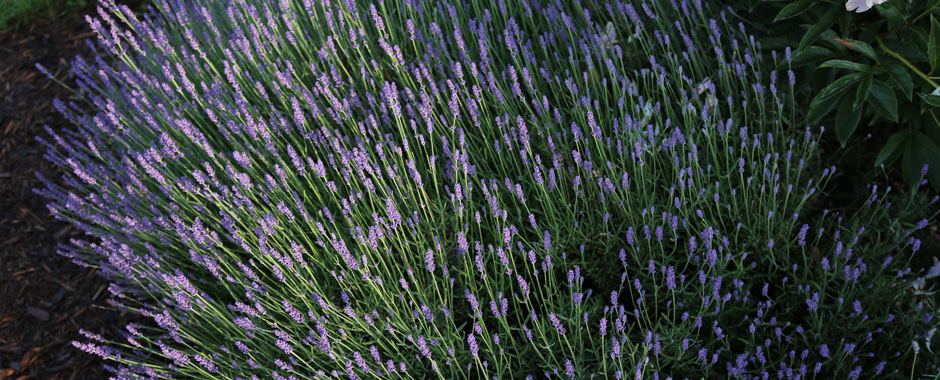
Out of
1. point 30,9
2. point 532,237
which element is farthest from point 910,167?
point 30,9

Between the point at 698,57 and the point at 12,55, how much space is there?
160 inches

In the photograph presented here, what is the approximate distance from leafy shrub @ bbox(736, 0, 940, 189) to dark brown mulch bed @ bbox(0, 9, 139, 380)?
8.40 ft

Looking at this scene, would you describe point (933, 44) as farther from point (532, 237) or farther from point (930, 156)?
point (532, 237)

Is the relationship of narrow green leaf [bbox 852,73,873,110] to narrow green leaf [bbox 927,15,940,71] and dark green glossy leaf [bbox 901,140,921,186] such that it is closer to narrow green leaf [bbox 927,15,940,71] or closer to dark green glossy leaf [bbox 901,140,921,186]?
narrow green leaf [bbox 927,15,940,71]

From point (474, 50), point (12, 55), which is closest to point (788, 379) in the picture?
point (474, 50)

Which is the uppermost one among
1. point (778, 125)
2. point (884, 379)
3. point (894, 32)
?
point (894, 32)

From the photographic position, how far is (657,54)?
2.62 meters

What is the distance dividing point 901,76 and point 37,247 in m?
3.53

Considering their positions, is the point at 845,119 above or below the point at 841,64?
below

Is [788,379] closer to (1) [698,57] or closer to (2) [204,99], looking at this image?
(1) [698,57]

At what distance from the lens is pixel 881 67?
1.97 metres

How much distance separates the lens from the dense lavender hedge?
6.22 feet

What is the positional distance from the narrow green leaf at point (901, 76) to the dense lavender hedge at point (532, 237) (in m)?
0.25

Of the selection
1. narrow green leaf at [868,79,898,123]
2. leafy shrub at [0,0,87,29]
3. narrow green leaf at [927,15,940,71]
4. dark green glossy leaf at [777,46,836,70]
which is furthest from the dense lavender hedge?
leafy shrub at [0,0,87,29]
